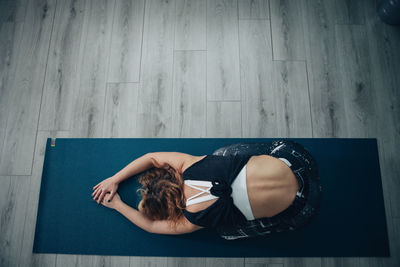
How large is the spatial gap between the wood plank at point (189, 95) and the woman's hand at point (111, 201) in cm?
54

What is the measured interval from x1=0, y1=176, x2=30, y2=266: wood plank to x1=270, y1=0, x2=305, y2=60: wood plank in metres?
2.02

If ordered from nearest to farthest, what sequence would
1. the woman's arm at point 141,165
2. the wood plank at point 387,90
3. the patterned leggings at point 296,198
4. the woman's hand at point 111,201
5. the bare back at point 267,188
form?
1. the bare back at point 267,188
2. the patterned leggings at point 296,198
3. the woman's arm at point 141,165
4. the woman's hand at point 111,201
5. the wood plank at point 387,90

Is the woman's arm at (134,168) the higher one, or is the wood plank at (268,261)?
the woman's arm at (134,168)

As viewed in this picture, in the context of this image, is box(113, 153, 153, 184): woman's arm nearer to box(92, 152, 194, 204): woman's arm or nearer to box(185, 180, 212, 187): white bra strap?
box(92, 152, 194, 204): woman's arm

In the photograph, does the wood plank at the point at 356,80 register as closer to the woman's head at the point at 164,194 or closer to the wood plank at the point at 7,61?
the woman's head at the point at 164,194

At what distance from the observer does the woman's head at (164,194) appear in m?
1.06

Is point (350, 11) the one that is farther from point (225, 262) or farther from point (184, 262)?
point (184, 262)

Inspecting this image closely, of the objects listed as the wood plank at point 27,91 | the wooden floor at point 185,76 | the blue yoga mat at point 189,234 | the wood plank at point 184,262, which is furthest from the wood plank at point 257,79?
the wood plank at point 27,91

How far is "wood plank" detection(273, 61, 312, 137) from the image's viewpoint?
5.05 ft

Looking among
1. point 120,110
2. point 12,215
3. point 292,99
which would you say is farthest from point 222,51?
point 12,215

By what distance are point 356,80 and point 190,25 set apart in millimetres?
1283

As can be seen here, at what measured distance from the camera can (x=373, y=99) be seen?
1.58m

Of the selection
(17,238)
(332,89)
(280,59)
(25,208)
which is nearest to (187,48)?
(280,59)

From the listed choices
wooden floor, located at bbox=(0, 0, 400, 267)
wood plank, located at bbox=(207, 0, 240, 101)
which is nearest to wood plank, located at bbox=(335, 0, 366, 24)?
wooden floor, located at bbox=(0, 0, 400, 267)
